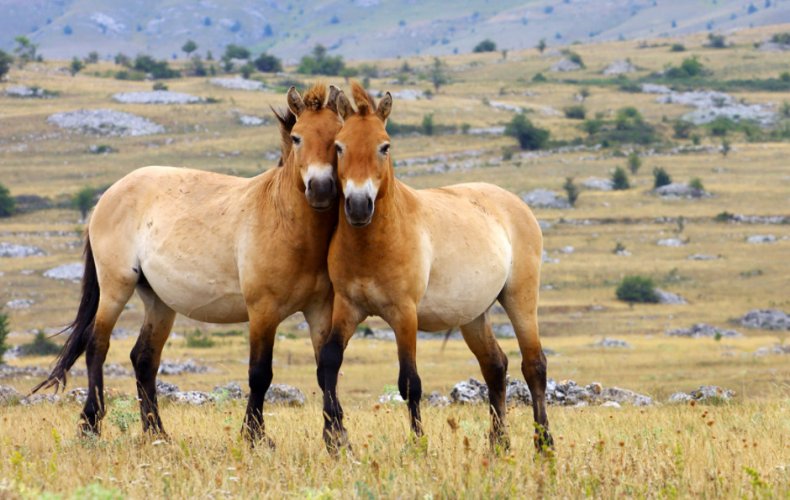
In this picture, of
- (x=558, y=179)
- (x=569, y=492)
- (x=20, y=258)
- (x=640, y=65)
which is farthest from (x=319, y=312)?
(x=640, y=65)

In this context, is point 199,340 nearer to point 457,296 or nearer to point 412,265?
point 457,296

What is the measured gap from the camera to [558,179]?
247 feet

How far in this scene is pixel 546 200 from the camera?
69.1 meters

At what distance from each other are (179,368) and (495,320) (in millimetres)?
16294

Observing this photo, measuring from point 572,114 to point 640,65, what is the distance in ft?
113

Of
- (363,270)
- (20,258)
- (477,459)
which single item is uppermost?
(363,270)

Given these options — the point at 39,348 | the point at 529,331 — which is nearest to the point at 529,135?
the point at 39,348

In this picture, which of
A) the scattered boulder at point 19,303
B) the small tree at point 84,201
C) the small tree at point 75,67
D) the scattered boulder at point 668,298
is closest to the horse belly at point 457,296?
the scattered boulder at point 668,298

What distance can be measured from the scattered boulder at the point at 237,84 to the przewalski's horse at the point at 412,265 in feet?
326

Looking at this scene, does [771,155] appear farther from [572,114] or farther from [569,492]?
[569,492]

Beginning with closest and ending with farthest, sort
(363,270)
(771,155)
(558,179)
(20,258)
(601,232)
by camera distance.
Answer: (363,270)
(20,258)
(601,232)
(558,179)
(771,155)

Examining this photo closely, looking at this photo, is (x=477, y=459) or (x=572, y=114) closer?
(x=477, y=459)

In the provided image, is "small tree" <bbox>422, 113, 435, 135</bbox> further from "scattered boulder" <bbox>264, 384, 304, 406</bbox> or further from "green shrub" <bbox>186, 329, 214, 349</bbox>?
"scattered boulder" <bbox>264, 384, 304, 406</bbox>

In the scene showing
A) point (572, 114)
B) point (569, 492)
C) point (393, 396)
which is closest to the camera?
point (569, 492)
